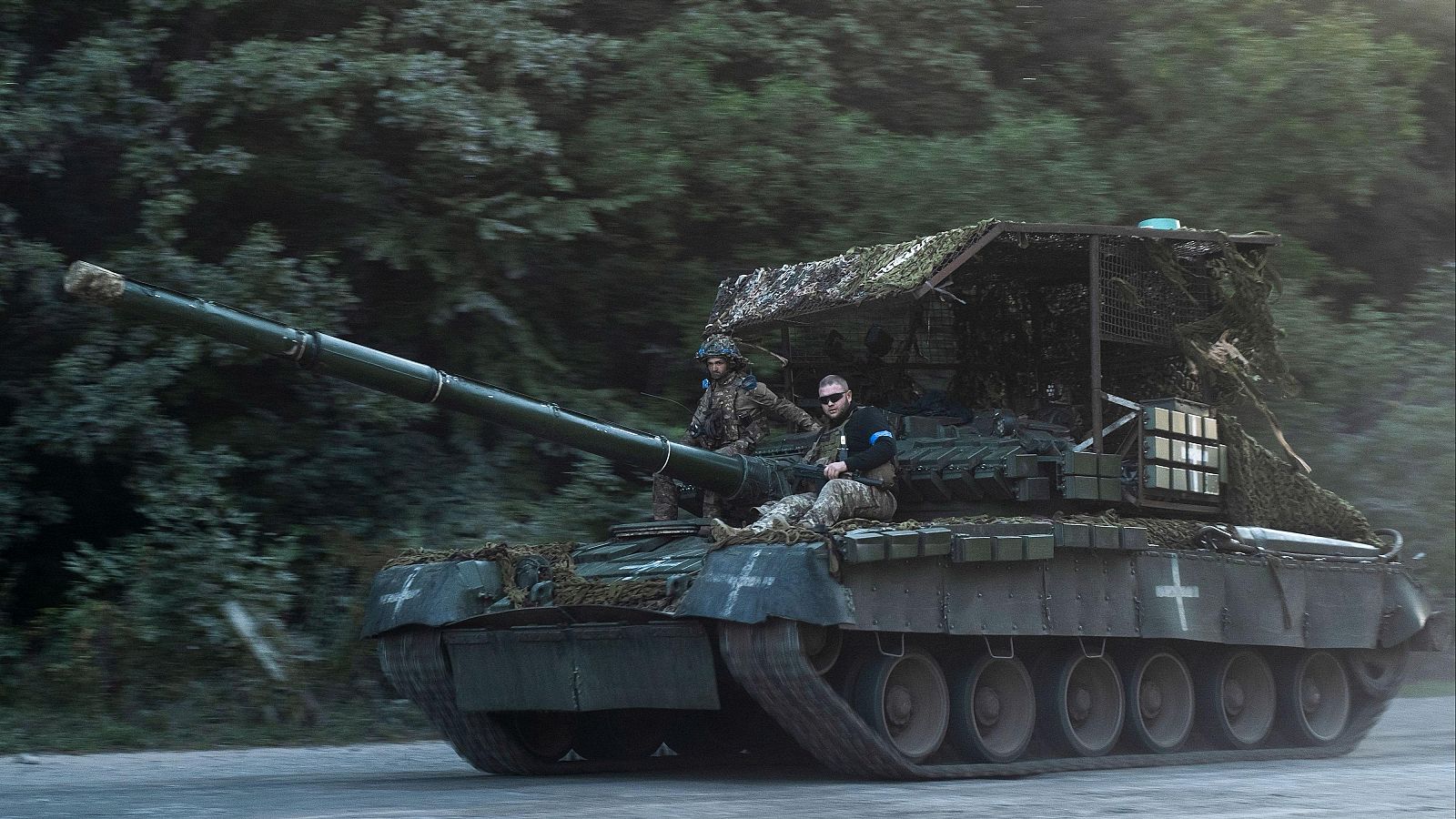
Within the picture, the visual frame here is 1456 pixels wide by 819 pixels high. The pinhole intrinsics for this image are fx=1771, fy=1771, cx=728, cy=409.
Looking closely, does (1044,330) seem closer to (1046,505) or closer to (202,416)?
(1046,505)

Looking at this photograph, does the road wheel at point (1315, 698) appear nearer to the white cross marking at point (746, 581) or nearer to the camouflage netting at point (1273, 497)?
the camouflage netting at point (1273, 497)

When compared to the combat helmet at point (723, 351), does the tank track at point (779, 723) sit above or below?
below

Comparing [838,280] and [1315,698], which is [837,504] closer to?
[838,280]

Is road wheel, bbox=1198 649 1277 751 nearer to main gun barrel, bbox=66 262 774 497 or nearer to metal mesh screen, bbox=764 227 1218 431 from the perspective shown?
metal mesh screen, bbox=764 227 1218 431

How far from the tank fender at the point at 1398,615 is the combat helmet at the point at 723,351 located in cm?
542

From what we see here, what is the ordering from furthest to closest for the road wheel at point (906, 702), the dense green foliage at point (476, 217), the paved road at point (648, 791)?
1. the dense green foliage at point (476, 217)
2. the road wheel at point (906, 702)
3. the paved road at point (648, 791)

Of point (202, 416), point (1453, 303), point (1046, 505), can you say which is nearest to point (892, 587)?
point (1046, 505)

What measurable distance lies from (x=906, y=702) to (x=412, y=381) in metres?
3.33

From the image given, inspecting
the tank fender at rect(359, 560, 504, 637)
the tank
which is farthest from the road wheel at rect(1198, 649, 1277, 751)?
the tank fender at rect(359, 560, 504, 637)

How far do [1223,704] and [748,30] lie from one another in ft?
27.3

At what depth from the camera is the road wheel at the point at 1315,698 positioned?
514 inches

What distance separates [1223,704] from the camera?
12414 mm

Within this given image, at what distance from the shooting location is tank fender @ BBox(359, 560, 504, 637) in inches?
409

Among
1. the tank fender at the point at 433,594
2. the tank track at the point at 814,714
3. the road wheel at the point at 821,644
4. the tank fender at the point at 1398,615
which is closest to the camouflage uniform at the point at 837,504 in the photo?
the road wheel at the point at 821,644
